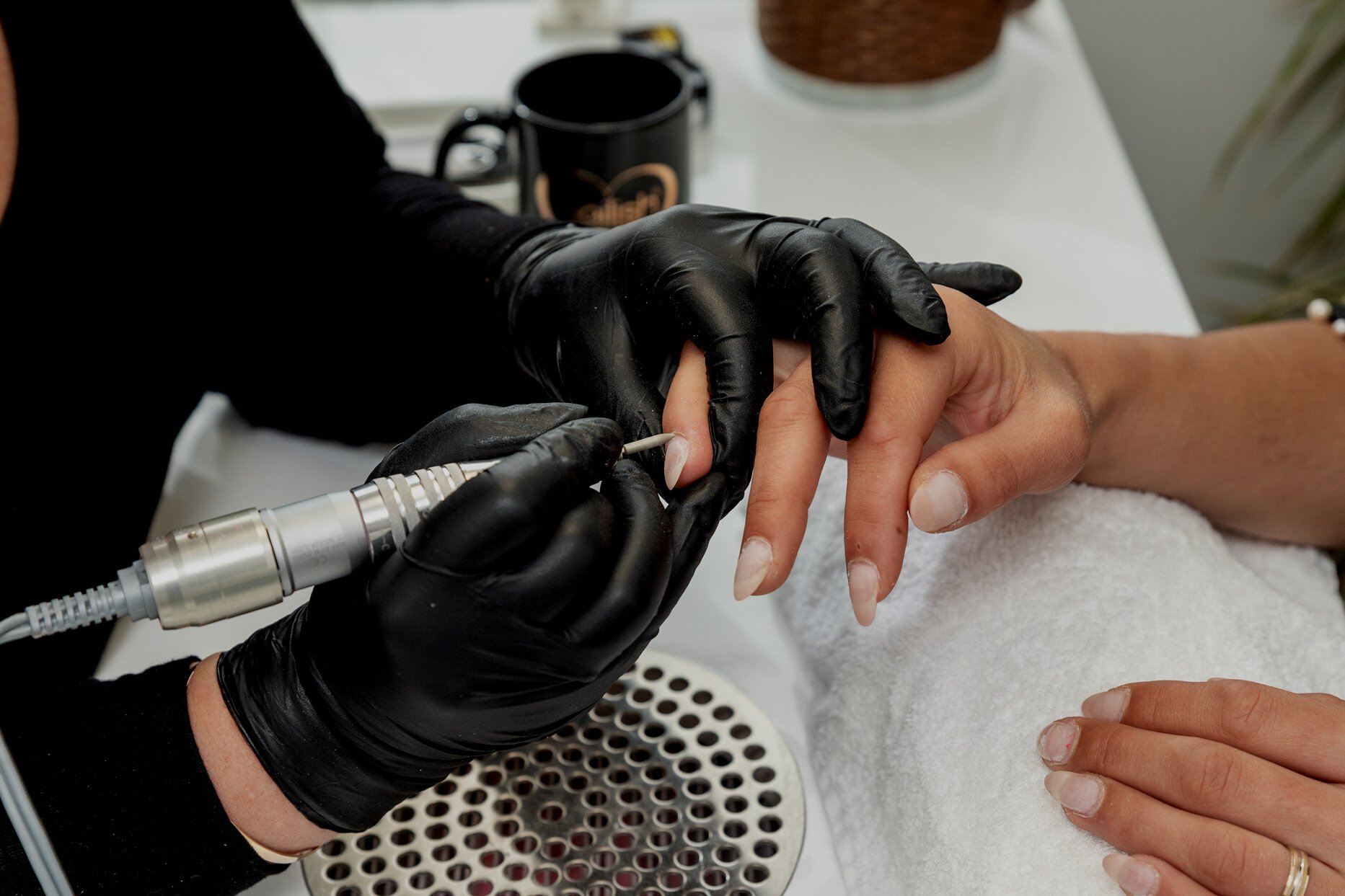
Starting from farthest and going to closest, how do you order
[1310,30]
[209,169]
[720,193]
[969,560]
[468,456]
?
[1310,30]
[720,193]
[209,169]
[969,560]
[468,456]

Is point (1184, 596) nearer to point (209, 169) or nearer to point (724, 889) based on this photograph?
point (724, 889)

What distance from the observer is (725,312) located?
560 millimetres

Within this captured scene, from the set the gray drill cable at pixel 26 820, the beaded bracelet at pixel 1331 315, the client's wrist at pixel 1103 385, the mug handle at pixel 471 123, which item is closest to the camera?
the gray drill cable at pixel 26 820

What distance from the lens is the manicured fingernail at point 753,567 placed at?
519 millimetres

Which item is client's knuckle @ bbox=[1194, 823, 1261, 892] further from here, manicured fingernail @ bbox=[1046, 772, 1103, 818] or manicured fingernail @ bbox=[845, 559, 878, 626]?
manicured fingernail @ bbox=[845, 559, 878, 626]

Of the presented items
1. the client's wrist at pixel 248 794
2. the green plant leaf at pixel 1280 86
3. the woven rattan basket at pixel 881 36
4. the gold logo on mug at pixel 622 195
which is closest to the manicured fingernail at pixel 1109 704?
the client's wrist at pixel 248 794

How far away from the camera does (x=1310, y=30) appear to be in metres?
1.21

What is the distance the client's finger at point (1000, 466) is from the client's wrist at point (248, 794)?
326 mm

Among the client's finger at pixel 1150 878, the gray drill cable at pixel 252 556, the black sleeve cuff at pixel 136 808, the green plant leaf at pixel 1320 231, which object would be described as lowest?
the green plant leaf at pixel 1320 231

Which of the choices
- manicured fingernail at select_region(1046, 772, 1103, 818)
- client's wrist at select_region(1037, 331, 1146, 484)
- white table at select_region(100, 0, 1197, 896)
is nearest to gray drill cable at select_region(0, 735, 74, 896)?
white table at select_region(100, 0, 1197, 896)

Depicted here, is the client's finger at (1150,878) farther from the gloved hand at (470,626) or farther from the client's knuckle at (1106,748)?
the gloved hand at (470,626)

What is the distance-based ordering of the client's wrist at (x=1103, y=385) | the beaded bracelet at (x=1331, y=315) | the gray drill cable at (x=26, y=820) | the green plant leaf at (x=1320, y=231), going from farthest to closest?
the green plant leaf at (x=1320, y=231)
the beaded bracelet at (x=1331, y=315)
the client's wrist at (x=1103, y=385)
the gray drill cable at (x=26, y=820)

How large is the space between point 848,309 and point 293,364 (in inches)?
16.9

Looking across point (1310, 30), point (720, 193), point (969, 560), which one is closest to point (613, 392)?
point (969, 560)
